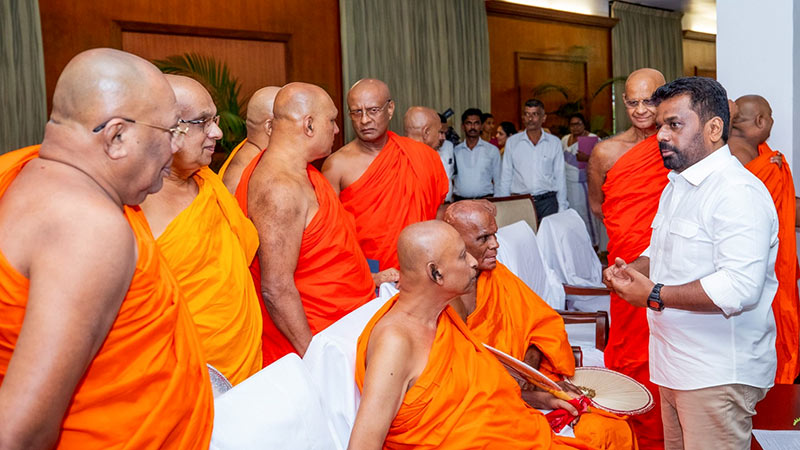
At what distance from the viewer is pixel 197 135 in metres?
2.35

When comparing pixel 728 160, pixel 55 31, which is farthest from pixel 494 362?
pixel 55 31

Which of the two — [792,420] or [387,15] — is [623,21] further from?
[792,420]

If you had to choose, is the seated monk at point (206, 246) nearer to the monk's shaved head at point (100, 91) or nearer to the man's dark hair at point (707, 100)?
the monk's shaved head at point (100, 91)

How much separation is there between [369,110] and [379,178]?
0.37m

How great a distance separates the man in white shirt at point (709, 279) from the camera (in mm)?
2107

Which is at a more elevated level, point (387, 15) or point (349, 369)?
point (387, 15)

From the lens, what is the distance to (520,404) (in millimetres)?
2273

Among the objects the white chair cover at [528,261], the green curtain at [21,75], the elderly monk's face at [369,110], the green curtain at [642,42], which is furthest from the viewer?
the green curtain at [642,42]

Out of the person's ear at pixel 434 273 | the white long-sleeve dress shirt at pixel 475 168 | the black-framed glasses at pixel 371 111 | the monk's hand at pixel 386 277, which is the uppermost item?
the black-framed glasses at pixel 371 111

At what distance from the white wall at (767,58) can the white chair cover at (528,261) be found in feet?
4.99

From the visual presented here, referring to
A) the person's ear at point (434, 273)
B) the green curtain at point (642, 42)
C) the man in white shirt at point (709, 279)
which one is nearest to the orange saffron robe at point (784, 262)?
the man in white shirt at point (709, 279)

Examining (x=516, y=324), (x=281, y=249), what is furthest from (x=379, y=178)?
(x=281, y=249)

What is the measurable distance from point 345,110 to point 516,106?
3701mm

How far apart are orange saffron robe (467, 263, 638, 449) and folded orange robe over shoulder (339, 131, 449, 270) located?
0.77 m
